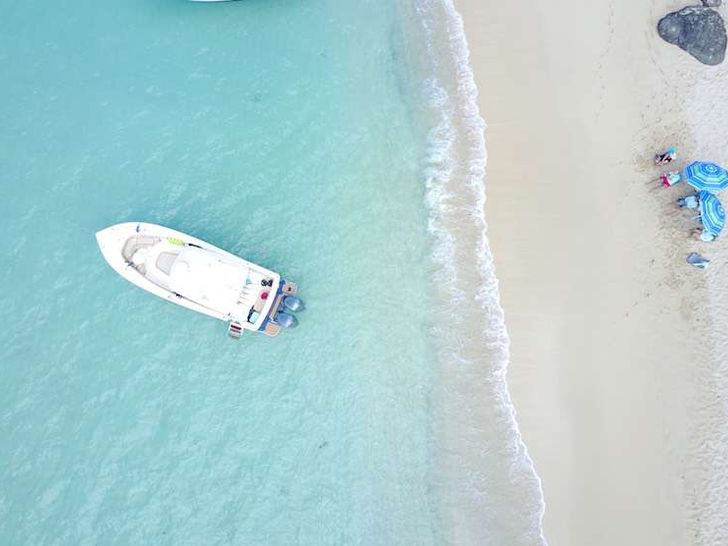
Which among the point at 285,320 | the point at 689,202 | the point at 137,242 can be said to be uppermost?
the point at 137,242

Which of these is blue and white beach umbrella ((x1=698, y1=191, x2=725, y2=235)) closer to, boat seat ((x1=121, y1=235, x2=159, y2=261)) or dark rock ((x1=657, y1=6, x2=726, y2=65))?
dark rock ((x1=657, y1=6, x2=726, y2=65))

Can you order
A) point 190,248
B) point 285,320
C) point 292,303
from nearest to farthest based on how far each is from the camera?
point 190,248, point 285,320, point 292,303

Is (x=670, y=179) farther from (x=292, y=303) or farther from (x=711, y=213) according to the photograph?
(x=292, y=303)

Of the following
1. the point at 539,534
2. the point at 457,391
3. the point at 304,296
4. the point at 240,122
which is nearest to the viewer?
the point at 539,534

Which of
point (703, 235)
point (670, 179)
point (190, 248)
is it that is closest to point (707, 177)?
point (670, 179)

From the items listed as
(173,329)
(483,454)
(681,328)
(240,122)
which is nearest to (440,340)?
(483,454)

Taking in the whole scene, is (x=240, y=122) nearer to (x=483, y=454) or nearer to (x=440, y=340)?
(x=440, y=340)

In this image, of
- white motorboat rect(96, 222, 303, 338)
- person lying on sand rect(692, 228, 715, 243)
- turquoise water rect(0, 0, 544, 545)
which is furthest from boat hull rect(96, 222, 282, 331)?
person lying on sand rect(692, 228, 715, 243)
